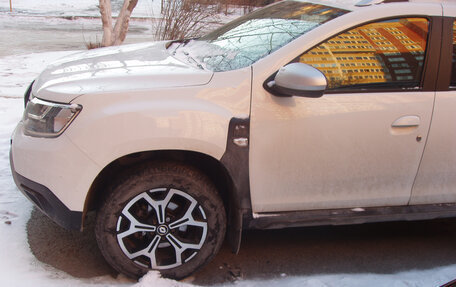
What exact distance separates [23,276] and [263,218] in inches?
60.4

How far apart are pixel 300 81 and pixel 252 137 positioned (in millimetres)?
433

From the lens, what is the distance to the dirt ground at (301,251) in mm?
3254

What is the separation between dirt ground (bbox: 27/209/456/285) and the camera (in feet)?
10.7

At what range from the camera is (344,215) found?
3.16 meters

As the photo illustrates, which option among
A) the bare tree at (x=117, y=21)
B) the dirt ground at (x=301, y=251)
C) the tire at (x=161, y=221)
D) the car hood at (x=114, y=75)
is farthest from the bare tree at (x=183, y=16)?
the tire at (x=161, y=221)

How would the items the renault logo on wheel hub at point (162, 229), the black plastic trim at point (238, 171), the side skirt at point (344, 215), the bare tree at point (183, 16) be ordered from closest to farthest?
1. the black plastic trim at point (238, 171)
2. the renault logo on wheel hub at point (162, 229)
3. the side skirt at point (344, 215)
4. the bare tree at point (183, 16)

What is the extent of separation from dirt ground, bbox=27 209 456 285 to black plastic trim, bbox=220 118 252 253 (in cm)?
36

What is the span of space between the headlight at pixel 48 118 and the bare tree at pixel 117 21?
7989 mm

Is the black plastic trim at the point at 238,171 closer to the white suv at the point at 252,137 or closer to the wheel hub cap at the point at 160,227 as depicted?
the white suv at the point at 252,137

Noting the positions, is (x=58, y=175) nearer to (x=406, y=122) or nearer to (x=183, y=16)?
(x=406, y=122)

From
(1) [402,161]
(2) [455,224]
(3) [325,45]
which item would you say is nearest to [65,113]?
(3) [325,45]

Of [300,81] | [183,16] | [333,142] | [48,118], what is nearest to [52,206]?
[48,118]

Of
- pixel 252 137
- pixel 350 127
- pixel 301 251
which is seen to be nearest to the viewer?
pixel 252 137

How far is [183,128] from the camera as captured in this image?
9.13 feet
